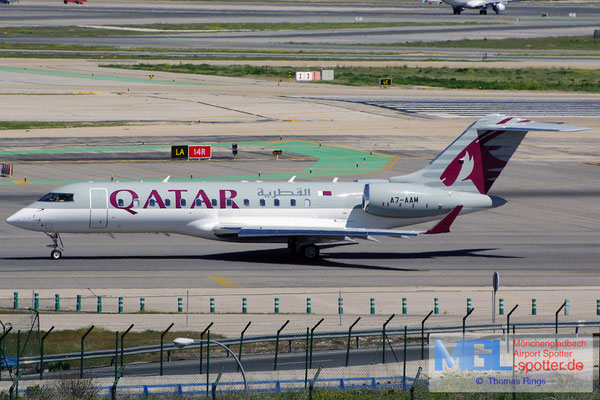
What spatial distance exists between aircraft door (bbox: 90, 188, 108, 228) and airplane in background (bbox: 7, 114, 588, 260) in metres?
0.05

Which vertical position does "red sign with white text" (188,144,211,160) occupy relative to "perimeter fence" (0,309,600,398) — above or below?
above

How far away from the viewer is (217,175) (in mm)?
71812

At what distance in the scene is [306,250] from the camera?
49250mm

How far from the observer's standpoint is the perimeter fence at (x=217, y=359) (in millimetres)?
28234

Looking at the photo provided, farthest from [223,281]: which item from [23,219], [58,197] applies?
[23,219]

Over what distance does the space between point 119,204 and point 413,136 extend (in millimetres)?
48186

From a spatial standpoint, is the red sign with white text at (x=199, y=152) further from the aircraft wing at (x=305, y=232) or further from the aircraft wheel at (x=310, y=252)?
the aircraft wing at (x=305, y=232)

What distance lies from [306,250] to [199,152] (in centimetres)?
3059

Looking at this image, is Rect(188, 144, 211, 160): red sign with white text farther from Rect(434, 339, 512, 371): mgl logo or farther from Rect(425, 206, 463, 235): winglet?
Rect(434, 339, 512, 371): mgl logo

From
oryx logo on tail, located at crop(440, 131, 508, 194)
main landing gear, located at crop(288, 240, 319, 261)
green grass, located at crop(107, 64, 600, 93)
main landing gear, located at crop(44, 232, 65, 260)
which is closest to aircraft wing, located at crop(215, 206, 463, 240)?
main landing gear, located at crop(288, 240, 319, 261)

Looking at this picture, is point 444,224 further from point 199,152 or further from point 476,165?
point 199,152

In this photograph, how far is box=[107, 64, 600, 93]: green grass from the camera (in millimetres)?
126625

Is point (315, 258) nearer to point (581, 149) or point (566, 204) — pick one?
point (566, 204)

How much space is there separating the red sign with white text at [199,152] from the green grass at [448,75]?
5037 centimetres
